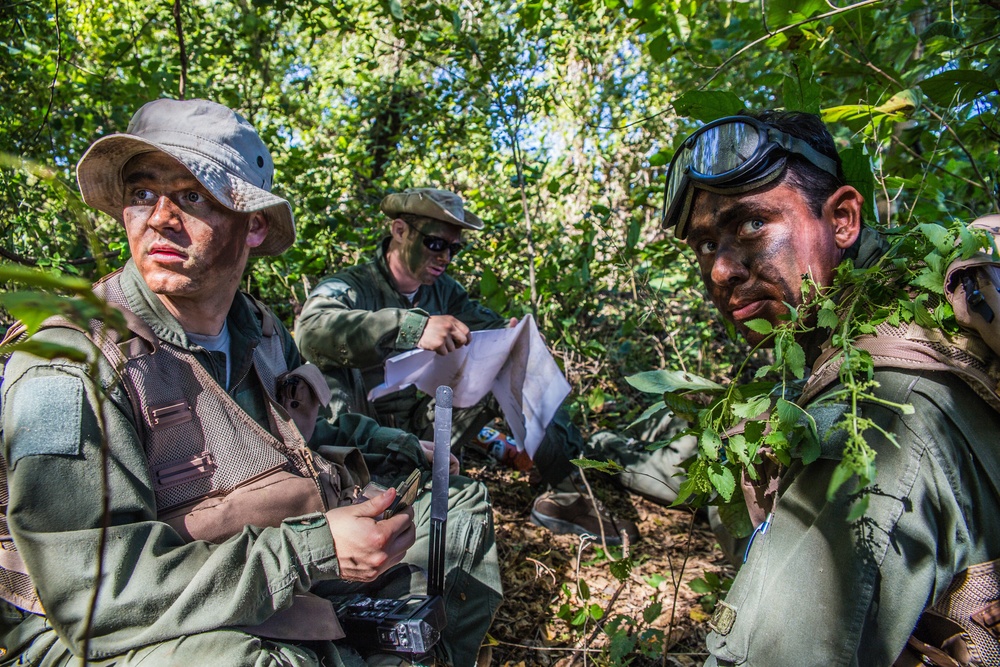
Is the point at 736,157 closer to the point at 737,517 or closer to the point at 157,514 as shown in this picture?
the point at 737,517

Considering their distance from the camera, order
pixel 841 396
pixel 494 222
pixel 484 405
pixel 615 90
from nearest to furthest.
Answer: pixel 841 396
pixel 484 405
pixel 494 222
pixel 615 90

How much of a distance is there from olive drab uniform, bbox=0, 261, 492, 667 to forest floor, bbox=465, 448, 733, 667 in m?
1.31

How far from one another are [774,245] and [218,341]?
193 centimetres

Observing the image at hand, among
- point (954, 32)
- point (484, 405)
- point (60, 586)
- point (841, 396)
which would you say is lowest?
point (484, 405)

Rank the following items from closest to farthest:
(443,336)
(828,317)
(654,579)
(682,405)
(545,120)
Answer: (828,317), (682,405), (654,579), (443,336), (545,120)

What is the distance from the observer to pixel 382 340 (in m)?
3.78

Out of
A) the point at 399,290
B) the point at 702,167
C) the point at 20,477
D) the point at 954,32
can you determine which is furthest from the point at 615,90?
the point at 20,477

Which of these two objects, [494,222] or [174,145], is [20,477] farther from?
[494,222]

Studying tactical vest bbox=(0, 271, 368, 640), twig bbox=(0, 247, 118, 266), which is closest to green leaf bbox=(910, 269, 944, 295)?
tactical vest bbox=(0, 271, 368, 640)

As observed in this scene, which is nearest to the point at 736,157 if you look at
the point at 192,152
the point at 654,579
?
the point at 192,152

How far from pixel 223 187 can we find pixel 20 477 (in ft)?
3.57

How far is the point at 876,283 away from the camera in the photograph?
70.7 inches

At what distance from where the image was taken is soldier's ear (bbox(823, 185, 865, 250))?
205 cm

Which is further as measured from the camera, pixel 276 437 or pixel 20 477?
pixel 276 437
